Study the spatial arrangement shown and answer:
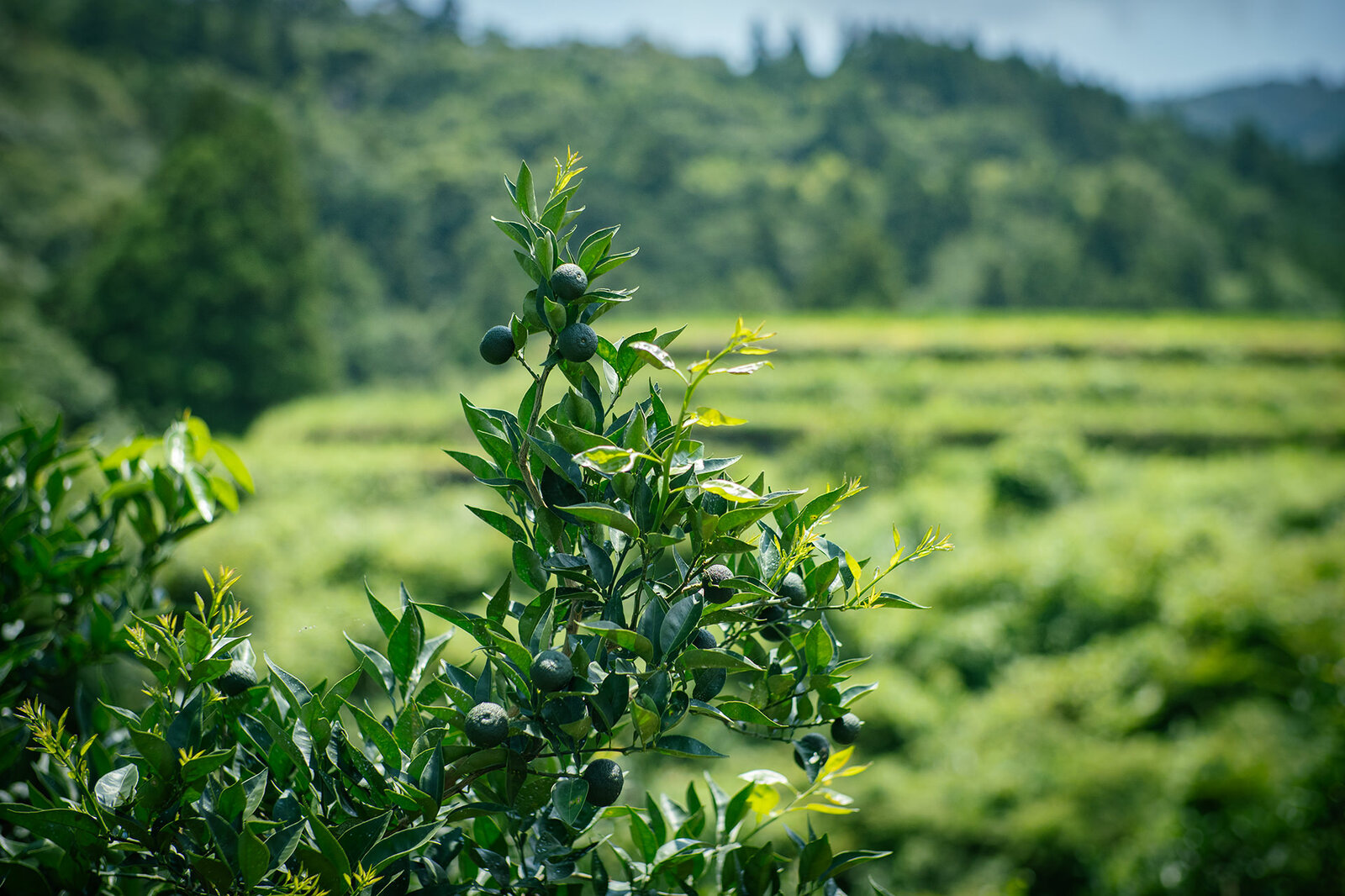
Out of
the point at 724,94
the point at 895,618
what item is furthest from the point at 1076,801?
the point at 724,94

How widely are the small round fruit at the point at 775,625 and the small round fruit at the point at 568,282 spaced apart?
257 millimetres

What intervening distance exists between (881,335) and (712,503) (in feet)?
41.6

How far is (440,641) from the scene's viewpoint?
24.6 inches

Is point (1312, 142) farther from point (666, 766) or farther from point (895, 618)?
point (666, 766)

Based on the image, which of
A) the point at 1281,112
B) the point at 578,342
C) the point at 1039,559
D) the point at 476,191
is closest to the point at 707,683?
the point at 578,342

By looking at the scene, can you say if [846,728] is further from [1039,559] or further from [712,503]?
[1039,559]

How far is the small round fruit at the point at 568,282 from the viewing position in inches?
20.0

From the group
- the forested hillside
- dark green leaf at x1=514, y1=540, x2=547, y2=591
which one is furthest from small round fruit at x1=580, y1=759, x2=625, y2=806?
the forested hillside

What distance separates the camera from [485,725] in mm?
487

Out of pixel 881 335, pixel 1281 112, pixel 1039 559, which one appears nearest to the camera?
pixel 1039 559

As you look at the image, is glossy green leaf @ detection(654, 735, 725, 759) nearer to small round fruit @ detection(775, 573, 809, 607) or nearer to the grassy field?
small round fruit @ detection(775, 573, 809, 607)

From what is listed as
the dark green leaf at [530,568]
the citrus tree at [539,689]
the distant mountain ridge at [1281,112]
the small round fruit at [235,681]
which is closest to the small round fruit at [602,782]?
the citrus tree at [539,689]

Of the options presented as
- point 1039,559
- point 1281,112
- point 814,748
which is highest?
point 1281,112

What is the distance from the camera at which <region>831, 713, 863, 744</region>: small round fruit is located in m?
0.58
